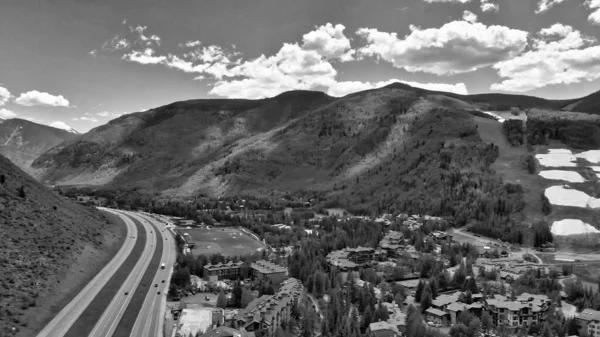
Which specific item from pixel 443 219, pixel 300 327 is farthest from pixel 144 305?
pixel 443 219

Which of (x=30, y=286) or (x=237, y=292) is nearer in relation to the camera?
(x=30, y=286)

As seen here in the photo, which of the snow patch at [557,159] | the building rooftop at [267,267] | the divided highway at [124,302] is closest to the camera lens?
the divided highway at [124,302]

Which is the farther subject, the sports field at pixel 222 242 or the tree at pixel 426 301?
the sports field at pixel 222 242

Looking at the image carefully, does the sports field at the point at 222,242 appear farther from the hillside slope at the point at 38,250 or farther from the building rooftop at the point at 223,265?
the hillside slope at the point at 38,250

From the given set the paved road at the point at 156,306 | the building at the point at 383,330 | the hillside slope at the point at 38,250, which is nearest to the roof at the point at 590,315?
the building at the point at 383,330

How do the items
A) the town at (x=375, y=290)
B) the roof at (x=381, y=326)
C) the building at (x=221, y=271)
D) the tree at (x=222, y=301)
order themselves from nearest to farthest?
the roof at (x=381, y=326) → the town at (x=375, y=290) → the tree at (x=222, y=301) → the building at (x=221, y=271)

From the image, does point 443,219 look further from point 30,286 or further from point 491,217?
point 30,286

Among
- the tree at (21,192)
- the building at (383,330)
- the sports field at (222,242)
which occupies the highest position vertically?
the tree at (21,192)

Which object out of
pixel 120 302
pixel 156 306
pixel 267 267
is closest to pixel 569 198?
pixel 267 267
